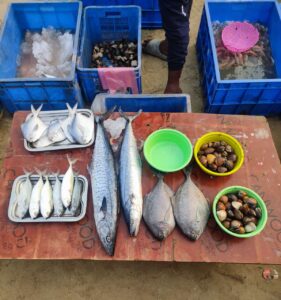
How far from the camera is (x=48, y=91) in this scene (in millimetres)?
3502

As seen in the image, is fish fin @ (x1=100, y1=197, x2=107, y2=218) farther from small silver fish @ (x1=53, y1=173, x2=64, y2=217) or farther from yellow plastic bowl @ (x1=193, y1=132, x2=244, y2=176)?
yellow plastic bowl @ (x1=193, y1=132, x2=244, y2=176)

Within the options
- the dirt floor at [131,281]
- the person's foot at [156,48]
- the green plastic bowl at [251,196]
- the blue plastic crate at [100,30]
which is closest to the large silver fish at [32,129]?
the blue plastic crate at [100,30]

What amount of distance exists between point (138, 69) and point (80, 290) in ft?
7.72

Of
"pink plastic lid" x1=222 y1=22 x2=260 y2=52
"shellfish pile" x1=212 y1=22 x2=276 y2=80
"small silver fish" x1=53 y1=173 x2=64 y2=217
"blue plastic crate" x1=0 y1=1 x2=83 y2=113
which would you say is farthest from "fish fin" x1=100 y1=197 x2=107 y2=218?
"pink plastic lid" x1=222 y1=22 x2=260 y2=52

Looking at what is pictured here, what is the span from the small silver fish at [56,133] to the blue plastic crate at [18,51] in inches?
24.8

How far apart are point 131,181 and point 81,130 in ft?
2.29

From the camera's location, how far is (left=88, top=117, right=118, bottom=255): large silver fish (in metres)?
2.47

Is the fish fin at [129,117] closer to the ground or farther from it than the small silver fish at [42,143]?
farther from it

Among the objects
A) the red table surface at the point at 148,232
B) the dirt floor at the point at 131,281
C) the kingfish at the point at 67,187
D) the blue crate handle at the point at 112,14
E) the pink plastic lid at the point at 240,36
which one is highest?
the blue crate handle at the point at 112,14

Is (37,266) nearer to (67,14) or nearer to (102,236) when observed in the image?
(102,236)

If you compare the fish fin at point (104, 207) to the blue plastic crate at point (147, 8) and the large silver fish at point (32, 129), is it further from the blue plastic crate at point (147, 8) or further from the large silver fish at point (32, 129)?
the blue plastic crate at point (147, 8)

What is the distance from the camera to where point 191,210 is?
2531 millimetres

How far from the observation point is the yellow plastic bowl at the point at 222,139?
2.70 m

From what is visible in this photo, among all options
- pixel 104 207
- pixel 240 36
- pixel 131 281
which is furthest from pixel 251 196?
pixel 240 36
